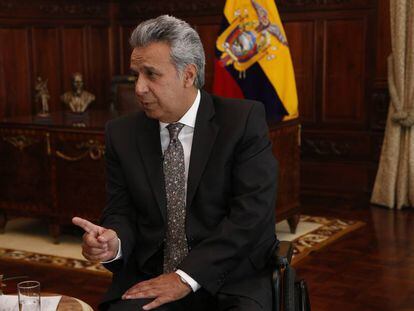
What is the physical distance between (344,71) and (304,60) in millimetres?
399

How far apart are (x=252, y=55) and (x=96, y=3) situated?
9.08 feet

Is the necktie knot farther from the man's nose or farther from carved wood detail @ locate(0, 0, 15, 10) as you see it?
carved wood detail @ locate(0, 0, 15, 10)

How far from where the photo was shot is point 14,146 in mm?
5379

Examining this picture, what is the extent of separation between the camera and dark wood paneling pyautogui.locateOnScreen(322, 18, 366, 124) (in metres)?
6.74

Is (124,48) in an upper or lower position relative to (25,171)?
upper

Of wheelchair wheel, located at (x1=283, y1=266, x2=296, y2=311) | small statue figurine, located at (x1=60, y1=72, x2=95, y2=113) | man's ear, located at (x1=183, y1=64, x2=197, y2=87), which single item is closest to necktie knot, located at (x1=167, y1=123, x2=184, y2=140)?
man's ear, located at (x1=183, y1=64, x2=197, y2=87)

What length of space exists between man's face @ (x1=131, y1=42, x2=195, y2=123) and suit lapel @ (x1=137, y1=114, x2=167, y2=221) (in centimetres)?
9

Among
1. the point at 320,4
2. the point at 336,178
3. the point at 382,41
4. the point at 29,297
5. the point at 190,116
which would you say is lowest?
the point at 336,178

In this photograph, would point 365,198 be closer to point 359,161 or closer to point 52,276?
point 359,161

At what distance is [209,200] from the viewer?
248 cm

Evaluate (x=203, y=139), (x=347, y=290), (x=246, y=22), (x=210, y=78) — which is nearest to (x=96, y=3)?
(x=210, y=78)

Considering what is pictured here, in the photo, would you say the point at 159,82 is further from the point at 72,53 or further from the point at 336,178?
the point at 72,53

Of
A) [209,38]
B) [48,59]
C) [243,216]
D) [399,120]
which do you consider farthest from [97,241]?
[209,38]

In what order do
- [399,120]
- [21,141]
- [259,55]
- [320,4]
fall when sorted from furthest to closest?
[320,4] → [399,120] → [259,55] → [21,141]
